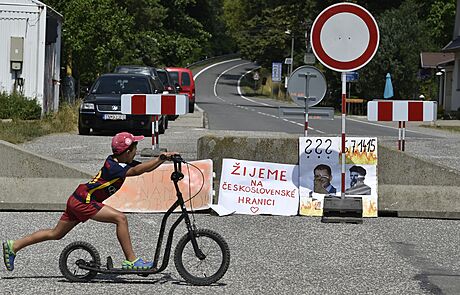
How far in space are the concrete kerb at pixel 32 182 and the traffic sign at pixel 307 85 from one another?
206 inches

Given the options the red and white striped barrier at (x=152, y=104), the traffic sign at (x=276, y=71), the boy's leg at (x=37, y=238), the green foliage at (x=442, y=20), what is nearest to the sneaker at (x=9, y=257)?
the boy's leg at (x=37, y=238)

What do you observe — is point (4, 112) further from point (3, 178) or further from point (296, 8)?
point (296, 8)

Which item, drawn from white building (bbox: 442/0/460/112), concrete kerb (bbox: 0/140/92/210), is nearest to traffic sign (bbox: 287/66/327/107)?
concrete kerb (bbox: 0/140/92/210)

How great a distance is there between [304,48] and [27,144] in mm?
69640

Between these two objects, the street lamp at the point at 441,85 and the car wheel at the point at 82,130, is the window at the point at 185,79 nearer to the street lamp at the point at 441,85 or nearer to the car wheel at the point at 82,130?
the car wheel at the point at 82,130

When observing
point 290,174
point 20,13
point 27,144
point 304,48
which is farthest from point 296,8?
point 290,174

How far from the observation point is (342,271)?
8477 mm

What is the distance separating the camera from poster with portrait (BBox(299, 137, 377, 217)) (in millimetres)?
11555

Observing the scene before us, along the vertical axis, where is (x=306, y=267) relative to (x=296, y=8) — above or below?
below

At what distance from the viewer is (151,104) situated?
14094 millimetres

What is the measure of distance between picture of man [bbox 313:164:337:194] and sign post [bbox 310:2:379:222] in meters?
0.25

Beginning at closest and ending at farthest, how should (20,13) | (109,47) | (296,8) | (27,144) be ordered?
(27,144) < (20,13) < (109,47) < (296,8)

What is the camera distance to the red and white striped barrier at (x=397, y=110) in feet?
38.7

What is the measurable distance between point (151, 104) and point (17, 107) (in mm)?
14080
